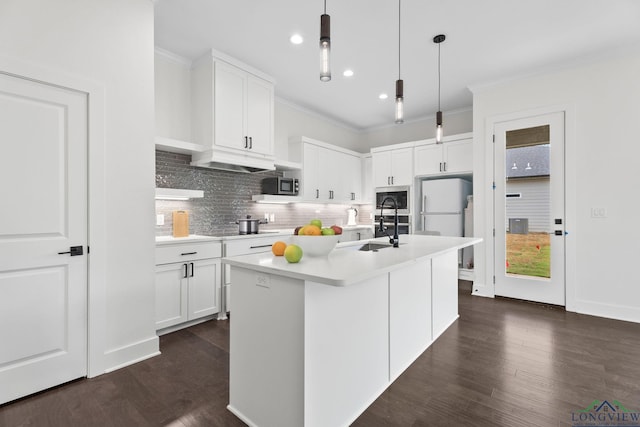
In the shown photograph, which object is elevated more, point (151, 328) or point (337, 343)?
point (337, 343)

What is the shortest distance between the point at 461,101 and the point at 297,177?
2951mm

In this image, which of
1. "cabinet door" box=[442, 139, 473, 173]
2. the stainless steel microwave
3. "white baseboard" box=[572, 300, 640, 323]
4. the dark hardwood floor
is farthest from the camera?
"cabinet door" box=[442, 139, 473, 173]

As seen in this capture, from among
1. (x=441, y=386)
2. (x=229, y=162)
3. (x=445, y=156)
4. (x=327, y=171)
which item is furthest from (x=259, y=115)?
(x=441, y=386)

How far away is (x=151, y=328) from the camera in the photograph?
8.50ft

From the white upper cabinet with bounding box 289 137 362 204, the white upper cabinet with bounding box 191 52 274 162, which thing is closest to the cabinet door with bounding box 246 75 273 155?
the white upper cabinet with bounding box 191 52 274 162

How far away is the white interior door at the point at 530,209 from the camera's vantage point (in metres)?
3.81

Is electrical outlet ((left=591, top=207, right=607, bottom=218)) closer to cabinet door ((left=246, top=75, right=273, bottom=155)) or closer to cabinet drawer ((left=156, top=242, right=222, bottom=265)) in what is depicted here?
cabinet door ((left=246, top=75, right=273, bottom=155))

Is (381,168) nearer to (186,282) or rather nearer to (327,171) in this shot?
(327,171)

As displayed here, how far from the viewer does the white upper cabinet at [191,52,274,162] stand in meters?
3.48

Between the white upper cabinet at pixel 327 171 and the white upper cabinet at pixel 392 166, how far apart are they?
1.47ft

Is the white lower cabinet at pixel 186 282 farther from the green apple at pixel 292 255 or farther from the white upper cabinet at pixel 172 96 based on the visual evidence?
the green apple at pixel 292 255

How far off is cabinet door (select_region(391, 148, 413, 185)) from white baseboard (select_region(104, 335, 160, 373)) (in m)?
4.47

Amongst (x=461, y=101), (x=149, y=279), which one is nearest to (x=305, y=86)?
(x=461, y=101)

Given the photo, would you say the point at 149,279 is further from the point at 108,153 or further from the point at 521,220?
the point at 521,220
